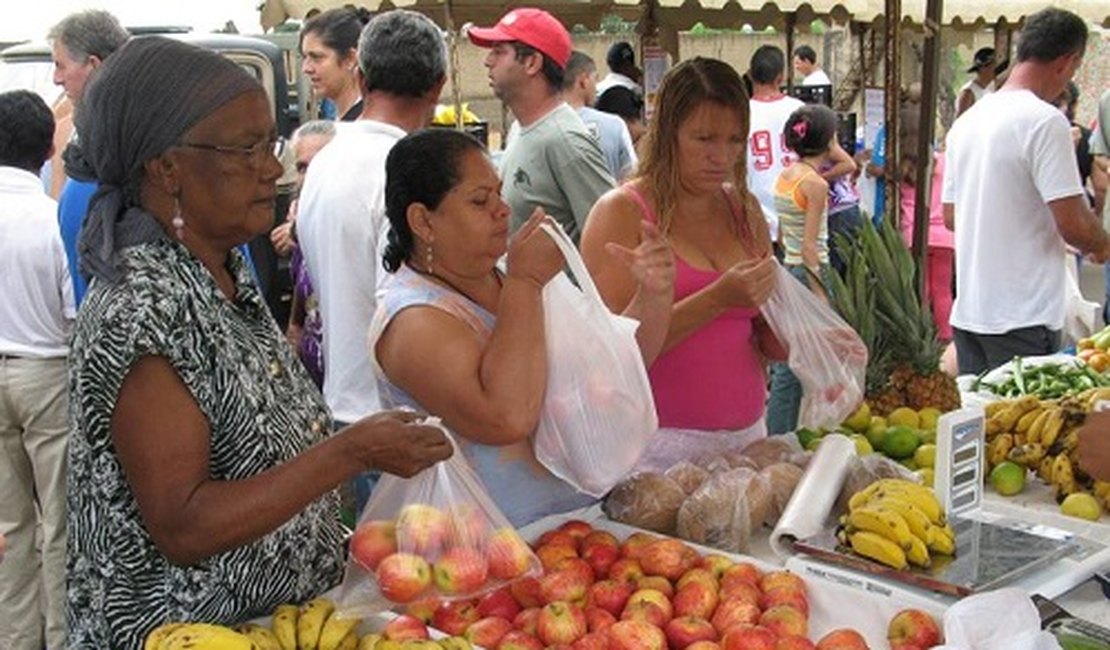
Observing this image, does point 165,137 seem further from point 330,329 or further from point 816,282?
point 816,282

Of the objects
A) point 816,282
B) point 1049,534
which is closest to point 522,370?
point 1049,534

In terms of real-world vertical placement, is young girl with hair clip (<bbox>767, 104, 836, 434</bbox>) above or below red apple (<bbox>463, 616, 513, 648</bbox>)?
below

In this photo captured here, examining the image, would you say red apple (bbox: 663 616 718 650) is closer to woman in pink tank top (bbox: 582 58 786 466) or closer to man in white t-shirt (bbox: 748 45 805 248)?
woman in pink tank top (bbox: 582 58 786 466)

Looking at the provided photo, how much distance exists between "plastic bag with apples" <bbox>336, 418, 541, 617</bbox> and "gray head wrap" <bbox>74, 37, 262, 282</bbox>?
1.90ft

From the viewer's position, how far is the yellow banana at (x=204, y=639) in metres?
1.68

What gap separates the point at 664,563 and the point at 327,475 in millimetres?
708

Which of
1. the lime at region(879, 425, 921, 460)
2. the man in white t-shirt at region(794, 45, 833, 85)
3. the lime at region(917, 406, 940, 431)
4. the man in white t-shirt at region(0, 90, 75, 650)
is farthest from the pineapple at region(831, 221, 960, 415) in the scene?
the man in white t-shirt at region(794, 45, 833, 85)

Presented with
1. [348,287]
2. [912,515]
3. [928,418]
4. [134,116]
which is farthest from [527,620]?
[928,418]

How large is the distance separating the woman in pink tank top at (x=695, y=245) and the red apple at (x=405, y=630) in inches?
46.6

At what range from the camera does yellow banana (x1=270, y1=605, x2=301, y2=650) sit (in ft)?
6.29

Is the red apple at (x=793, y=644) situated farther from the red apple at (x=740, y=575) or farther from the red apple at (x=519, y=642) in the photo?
the red apple at (x=519, y=642)

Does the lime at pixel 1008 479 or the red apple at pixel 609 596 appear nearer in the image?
the red apple at pixel 609 596

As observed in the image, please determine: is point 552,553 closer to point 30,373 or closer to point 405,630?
point 405,630

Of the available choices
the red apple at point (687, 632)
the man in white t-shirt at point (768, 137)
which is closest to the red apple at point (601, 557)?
the red apple at point (687, 632)
